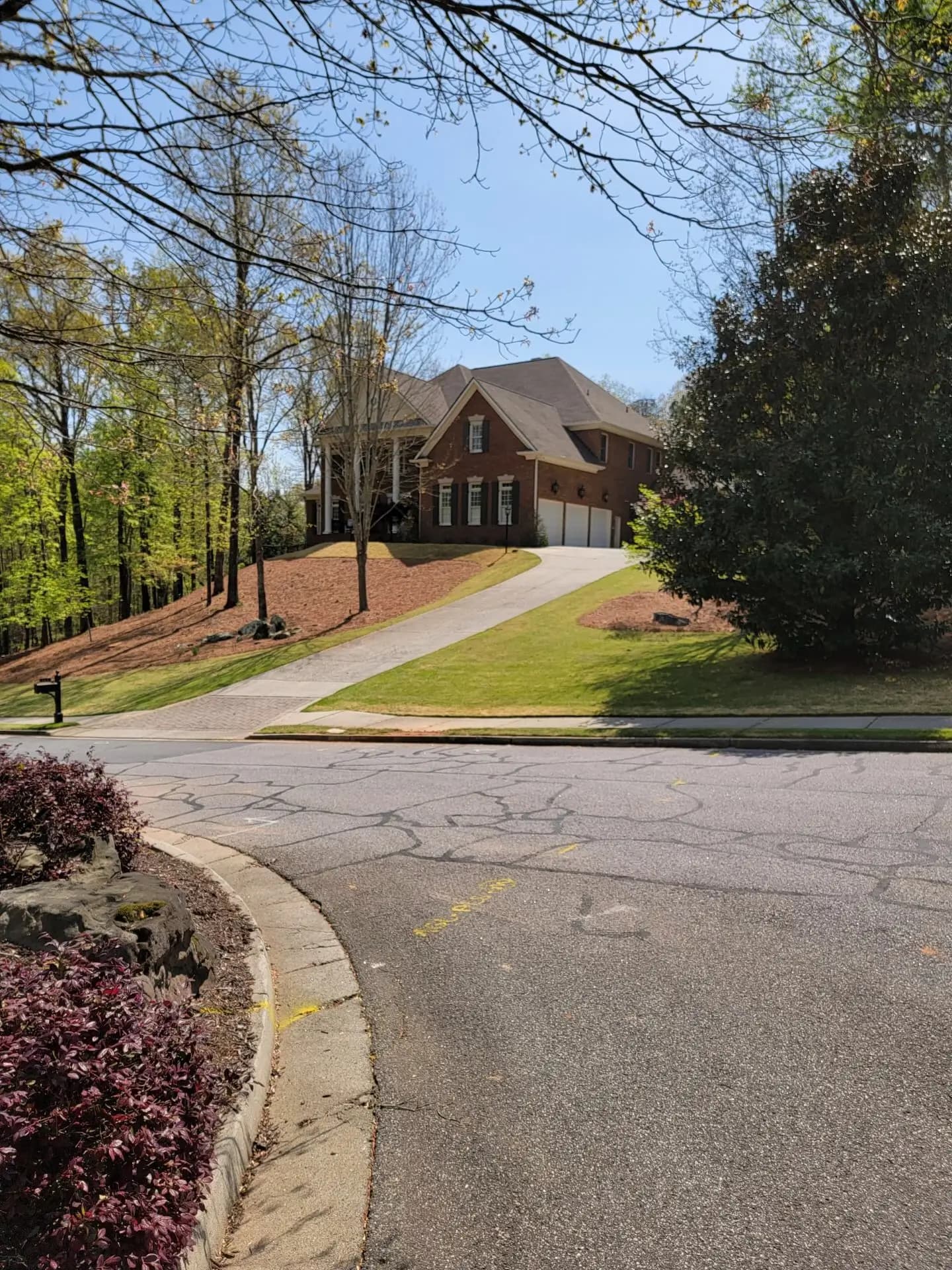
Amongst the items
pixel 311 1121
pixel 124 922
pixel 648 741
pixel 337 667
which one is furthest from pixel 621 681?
pixel 311 1121

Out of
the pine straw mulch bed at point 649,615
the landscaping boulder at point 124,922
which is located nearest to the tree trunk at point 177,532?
the pine straw mulch bed at point 649,615

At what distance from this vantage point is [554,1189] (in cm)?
277

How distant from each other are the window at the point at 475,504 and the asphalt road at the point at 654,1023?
34.7 meters

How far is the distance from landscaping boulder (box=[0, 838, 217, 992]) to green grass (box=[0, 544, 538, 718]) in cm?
1806

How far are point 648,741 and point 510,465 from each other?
29.9 meters

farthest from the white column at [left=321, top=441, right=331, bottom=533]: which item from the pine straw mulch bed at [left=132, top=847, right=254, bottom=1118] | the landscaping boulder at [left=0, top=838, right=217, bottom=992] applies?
the landscaping boulder at [left=0, top=838, right=217, bottom=992]

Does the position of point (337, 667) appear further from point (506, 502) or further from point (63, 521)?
point (63, 521)

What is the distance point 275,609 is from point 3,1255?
30.5m

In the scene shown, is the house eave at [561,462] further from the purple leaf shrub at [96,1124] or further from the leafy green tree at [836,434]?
the purple leaf shrub at [96,1124]

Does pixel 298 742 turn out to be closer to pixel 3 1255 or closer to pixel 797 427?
pixel 797 427

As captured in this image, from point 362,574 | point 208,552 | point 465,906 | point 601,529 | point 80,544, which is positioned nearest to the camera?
point 465,906

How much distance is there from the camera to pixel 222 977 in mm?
4309

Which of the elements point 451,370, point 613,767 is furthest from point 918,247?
point 451,370

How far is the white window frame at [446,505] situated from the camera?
42.9 m
